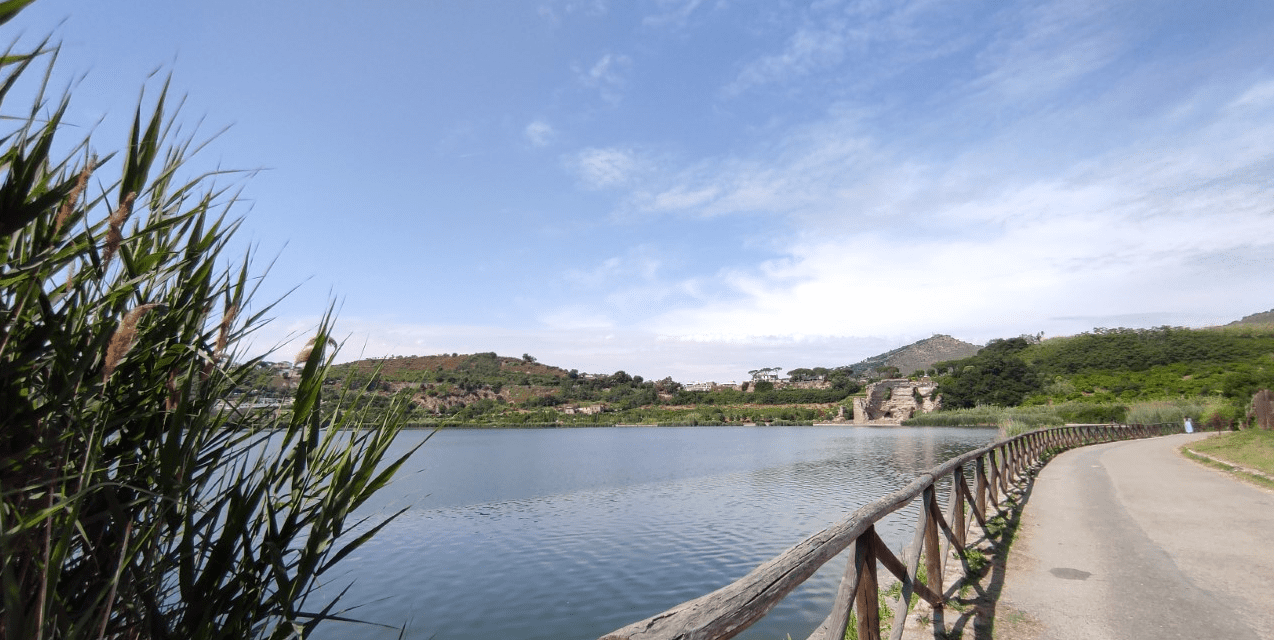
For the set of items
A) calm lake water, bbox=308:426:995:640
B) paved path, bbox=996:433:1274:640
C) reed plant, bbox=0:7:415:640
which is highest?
reed plant, bbox=0:7:415:640

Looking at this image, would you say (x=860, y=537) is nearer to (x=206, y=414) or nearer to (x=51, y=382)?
(x=206, y=414)

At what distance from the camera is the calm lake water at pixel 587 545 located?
10109mm

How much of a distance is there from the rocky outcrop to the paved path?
3189 inches

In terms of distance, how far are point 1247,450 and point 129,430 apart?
22513mm

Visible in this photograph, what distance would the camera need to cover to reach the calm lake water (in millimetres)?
10109

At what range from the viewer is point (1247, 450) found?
1573 centimetres

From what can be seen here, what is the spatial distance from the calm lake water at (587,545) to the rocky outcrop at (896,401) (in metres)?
66.7

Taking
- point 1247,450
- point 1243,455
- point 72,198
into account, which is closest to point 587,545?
point 72,198

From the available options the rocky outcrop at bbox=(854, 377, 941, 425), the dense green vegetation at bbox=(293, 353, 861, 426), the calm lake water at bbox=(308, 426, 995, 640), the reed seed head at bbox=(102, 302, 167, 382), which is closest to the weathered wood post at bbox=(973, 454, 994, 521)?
the calm lake water at bbox=(308, 426, 995, 640)

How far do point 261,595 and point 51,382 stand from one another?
3.55 ft

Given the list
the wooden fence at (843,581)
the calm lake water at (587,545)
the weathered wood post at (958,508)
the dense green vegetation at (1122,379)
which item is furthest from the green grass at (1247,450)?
the dense green vegetation at (1122,379)

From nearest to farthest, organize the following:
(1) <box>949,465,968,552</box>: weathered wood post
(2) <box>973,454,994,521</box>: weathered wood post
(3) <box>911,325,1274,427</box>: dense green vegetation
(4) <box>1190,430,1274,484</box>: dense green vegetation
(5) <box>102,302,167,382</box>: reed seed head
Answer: (5) <box>102,302,167,382</box>: reed seed head < (1) <box>949,465,968,552</box>: weathered wood post < (2) <box>973,454,994,521</box>: weathered wood post < (4) <box>1190,430,1274,484</box>: dense green vegetation < (3) <box>911,325,1274,427</box>: dense green vegetation

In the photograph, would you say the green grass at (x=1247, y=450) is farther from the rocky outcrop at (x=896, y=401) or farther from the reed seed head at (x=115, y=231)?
the rocky outcrop at (x=896, y=401)

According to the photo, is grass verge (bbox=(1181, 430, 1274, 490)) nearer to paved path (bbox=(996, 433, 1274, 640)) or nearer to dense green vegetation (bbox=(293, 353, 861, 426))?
paved path (bbox=(996, 433, 1274, 640))
